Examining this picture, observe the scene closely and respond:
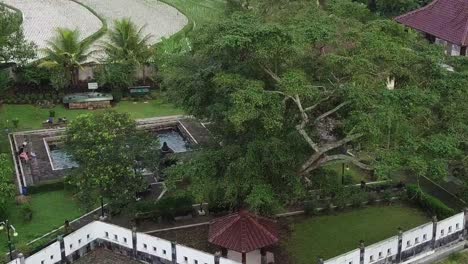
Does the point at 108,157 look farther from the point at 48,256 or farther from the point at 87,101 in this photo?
the point at 87,101

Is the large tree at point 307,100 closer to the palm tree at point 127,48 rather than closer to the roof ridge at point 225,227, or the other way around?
the roof ridge at point 225,227

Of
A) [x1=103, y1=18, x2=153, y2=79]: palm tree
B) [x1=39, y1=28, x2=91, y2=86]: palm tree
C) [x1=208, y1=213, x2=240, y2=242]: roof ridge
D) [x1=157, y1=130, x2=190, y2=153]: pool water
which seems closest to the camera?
[x1=208, y1=213, x2=240, y2=242]: roof ridge

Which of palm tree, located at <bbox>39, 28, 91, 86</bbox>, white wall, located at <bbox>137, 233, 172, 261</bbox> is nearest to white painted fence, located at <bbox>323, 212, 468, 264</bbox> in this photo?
white wall, located at <bbox>137, 233, 172, 261</bbox>

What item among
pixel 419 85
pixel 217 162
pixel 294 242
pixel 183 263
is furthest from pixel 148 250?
pixel 419 85

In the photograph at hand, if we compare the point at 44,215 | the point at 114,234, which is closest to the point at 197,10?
the point at 44,215

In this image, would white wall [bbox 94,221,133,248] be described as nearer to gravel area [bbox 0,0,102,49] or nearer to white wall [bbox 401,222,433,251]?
white wall [bbox 401,222,433,251]

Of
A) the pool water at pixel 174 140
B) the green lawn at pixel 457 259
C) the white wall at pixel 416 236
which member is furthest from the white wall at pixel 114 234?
the green lawn at pixel 457 259
